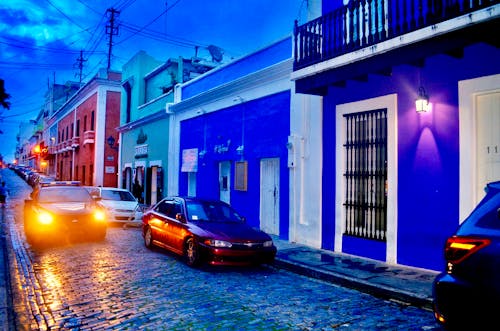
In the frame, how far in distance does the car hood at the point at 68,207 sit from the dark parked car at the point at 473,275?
33.1ft

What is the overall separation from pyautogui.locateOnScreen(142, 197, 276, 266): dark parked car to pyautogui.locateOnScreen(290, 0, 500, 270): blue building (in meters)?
2.47

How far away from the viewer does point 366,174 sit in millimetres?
9703

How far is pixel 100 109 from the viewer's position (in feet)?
107

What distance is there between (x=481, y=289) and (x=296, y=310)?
3121mm

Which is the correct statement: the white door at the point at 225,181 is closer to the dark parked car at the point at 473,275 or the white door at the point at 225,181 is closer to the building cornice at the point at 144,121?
the building cornice at the point at 144,121

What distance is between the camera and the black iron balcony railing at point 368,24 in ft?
23.2

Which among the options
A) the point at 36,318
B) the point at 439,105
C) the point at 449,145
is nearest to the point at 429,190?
the point at 449,145

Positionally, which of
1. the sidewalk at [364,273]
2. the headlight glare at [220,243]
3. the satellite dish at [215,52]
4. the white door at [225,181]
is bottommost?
the sidewalk at [364,273]

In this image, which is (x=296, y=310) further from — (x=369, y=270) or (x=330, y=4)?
(x=330, y=4)

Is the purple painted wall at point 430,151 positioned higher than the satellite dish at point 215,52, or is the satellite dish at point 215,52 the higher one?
the satellite dish at point 215,52

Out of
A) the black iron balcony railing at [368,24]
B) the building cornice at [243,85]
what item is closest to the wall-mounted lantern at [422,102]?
the black iron balcony railing at [368,24]

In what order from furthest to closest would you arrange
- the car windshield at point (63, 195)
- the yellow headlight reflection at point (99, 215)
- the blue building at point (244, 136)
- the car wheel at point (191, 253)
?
1. the blue building at point (244, 136)
2. the car windshield at point (63, 195)
3. the yellow headlight reflection at point (99, 215)
4. the car wheel at point (191, 253)

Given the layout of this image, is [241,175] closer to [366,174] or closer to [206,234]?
[366,174]

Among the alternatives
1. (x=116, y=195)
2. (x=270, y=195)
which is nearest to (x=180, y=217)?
(x=270, y=195)
